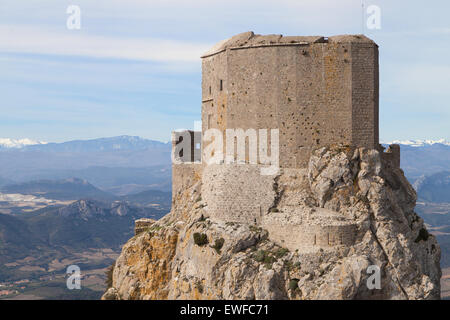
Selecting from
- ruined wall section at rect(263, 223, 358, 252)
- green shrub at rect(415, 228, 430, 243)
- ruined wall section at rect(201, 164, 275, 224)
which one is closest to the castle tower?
ruined wall section at rect(201, 164, 275, 224)

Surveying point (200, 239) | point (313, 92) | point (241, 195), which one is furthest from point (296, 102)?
point (200, 239)

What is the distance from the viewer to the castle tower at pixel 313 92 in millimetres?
57250

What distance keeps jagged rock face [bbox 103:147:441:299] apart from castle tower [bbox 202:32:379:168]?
1.62 meters

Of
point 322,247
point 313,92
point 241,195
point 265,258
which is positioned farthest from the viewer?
point 241,195

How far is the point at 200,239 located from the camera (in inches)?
2309

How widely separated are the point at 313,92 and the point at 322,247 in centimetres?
1253

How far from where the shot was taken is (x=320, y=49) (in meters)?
57.2

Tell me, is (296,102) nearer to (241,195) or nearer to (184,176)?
(241,195)

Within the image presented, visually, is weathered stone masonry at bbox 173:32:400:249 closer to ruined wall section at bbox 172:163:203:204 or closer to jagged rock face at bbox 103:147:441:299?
jagged rock face at bbox 103:147:441:299

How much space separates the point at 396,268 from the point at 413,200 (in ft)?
30.7
